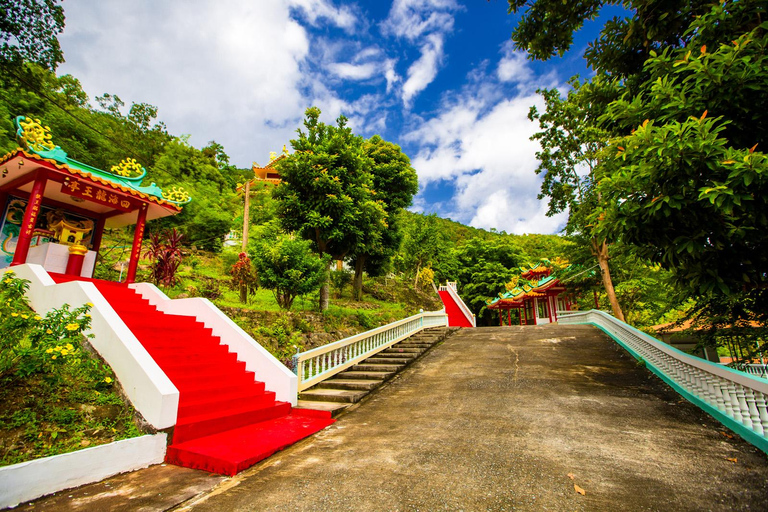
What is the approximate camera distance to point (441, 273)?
30.3m

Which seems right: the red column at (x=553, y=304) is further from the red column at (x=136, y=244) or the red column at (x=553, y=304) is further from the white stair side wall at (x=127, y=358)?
the white stair side wall at (x=127, y=358)

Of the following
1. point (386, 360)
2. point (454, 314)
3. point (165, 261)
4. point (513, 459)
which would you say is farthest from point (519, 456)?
point (454, 314)

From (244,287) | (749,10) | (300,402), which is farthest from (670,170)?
(244,287)

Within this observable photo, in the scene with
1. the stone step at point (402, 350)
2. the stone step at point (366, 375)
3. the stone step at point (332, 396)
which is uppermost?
the stone step at point (402, 350)

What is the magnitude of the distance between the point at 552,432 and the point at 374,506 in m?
2.49

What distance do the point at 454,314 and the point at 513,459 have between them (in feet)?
67.2

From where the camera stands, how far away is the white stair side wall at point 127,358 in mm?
3508

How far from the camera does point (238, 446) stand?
3527mm

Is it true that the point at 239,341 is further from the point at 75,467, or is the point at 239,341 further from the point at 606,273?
the point at 606,273

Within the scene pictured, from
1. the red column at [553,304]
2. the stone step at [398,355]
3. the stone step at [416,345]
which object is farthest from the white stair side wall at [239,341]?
the red column at [553,304]

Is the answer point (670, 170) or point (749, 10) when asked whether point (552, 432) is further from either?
point (749, 10)

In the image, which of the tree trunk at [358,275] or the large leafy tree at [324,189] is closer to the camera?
the large leafy tree at [324,189]

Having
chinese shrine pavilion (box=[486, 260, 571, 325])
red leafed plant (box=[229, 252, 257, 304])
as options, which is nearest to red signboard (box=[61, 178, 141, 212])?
red leafed plant (box=[229, 252, 257, 304])

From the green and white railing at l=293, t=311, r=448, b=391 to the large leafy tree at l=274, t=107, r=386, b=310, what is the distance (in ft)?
7.68
